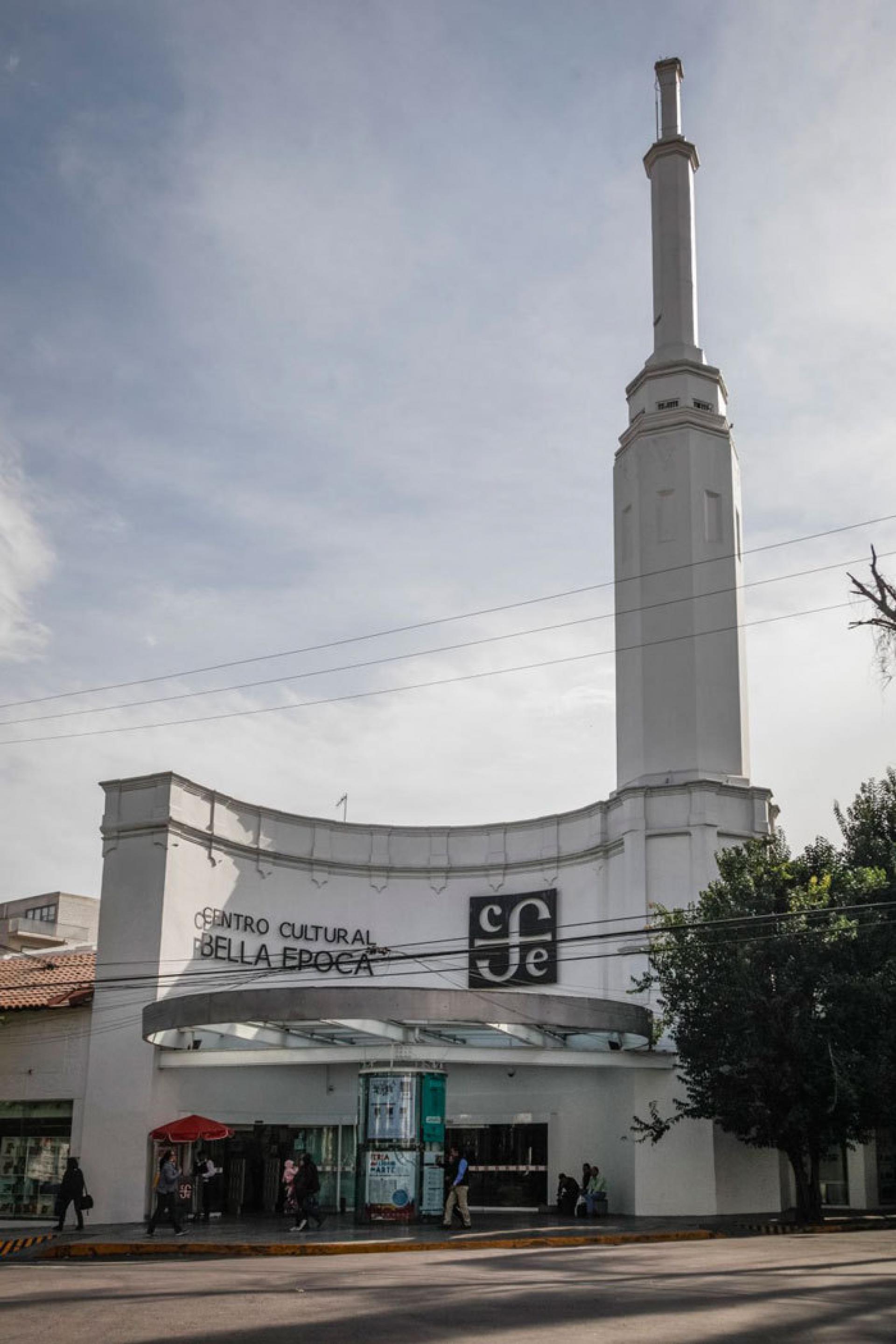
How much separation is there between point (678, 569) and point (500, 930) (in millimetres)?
12335

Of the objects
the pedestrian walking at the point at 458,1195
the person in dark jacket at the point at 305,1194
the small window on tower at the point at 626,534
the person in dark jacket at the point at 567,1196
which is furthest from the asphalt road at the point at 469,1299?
the small window on tower at the point at 626,534

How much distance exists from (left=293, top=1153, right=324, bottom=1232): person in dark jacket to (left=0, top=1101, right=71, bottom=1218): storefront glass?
9797 mm

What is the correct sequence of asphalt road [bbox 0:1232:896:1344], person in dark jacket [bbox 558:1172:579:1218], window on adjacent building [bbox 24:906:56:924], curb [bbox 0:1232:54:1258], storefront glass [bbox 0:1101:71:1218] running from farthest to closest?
window on adjacent building [bbox 24:906:56:924], storefront glass [bbox 0:1101:71:1218], person in dark jacket [bbox 558:1172:579:1218], curb [bbox 0:1232:54:1258], asphalt road [bbox 0:1232:896:1344]

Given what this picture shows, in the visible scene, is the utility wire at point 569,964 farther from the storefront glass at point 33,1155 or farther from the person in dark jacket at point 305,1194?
the person in dark jacket at point 305,1194

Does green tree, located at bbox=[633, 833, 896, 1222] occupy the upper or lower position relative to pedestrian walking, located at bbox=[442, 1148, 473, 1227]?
upper

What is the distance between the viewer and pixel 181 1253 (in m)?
23.9

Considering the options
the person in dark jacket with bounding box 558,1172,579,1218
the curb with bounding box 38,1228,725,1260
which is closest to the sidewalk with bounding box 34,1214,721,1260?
the curb with bounding box 38,1228,725,1260

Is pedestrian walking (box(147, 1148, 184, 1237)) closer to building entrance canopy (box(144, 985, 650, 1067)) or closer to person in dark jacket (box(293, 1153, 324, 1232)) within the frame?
person in dark jacket (box(293, 1153, 324, 1232))

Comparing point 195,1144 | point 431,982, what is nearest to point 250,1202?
point 195,1144

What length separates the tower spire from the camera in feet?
150

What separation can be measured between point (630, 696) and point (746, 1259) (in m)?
23.5

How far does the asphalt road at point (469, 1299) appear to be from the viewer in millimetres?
12211

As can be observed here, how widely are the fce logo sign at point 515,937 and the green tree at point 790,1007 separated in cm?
822

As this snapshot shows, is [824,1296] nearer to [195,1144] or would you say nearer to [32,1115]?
[195,1144]
